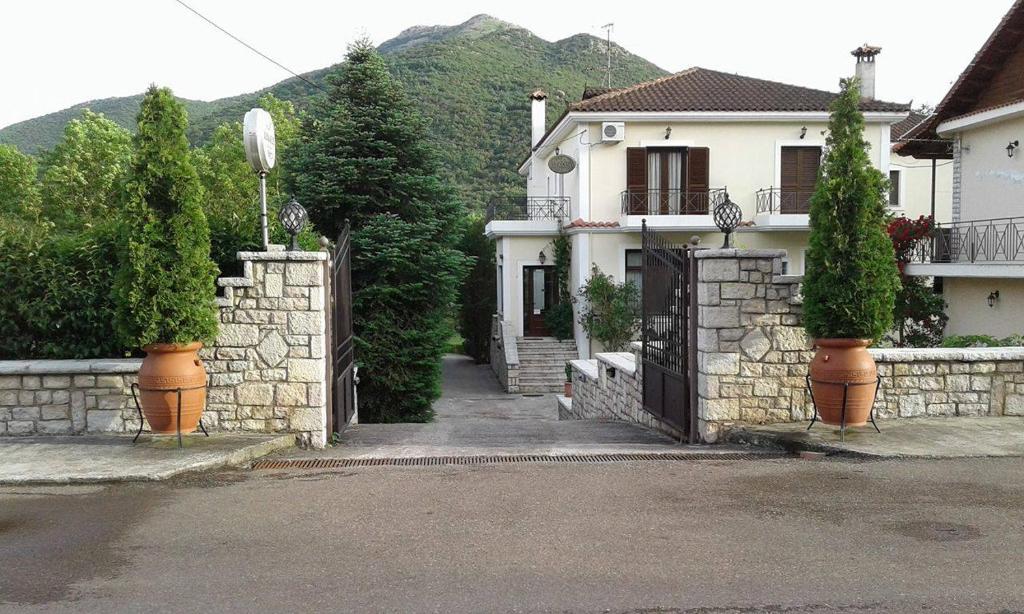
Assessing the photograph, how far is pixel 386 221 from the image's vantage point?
13.8 meters

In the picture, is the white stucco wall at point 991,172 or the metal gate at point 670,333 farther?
the white stucco wall at point 991,172

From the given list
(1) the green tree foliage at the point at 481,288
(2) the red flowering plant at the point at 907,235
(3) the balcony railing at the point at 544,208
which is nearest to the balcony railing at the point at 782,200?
(3) the balcony railing at the point at 544,208

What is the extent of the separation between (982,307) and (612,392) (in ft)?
24.3

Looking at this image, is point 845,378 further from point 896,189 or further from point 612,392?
point 896,189

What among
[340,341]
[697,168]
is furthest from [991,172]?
[340,341]

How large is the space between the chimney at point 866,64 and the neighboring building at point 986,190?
A: 851cm

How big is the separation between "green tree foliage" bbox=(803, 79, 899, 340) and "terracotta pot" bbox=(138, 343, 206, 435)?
569cm

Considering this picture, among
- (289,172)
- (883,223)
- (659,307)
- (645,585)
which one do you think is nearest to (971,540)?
(645,585)

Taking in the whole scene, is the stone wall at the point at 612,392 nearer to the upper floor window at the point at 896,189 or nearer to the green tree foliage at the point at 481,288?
the green tree foliage at the point at 481,288

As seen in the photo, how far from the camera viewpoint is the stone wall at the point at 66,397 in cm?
788

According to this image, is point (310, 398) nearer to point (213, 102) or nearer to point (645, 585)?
point (645, 585)

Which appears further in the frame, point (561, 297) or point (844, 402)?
point (561, 297)

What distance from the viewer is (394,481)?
21.4 feet

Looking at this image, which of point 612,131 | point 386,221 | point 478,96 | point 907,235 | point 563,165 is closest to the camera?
point 386,221
